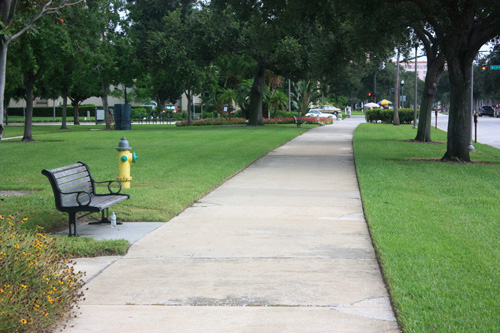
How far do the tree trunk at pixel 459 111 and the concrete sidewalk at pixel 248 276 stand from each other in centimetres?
886

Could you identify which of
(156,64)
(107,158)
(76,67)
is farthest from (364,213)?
(156,64)

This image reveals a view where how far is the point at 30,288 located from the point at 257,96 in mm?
41822

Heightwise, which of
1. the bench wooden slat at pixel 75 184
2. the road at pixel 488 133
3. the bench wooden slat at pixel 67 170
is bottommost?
the road at pixel 488 133

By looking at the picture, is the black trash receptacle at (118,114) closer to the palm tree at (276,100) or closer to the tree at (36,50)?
the tree at (36,50)

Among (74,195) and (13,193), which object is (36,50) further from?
(74,195)

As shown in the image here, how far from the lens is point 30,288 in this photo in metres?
4.71

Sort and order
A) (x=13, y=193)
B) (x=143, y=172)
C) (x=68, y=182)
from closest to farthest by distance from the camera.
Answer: (x=68, y=182)
(x=13, y=193)
(x=143, y=172)

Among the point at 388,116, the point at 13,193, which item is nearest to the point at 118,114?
the point at 388,116

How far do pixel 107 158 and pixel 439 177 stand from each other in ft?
34.9

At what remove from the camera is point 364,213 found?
10.1 metres

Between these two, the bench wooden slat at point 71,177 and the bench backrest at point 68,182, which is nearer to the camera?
the bench backrest at point 68,182

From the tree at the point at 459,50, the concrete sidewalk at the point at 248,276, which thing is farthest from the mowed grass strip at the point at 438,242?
the tree at the point at 459,50

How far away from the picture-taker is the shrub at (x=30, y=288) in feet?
14.0

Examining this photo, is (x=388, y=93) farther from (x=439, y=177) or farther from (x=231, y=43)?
(x=439, y=177)
